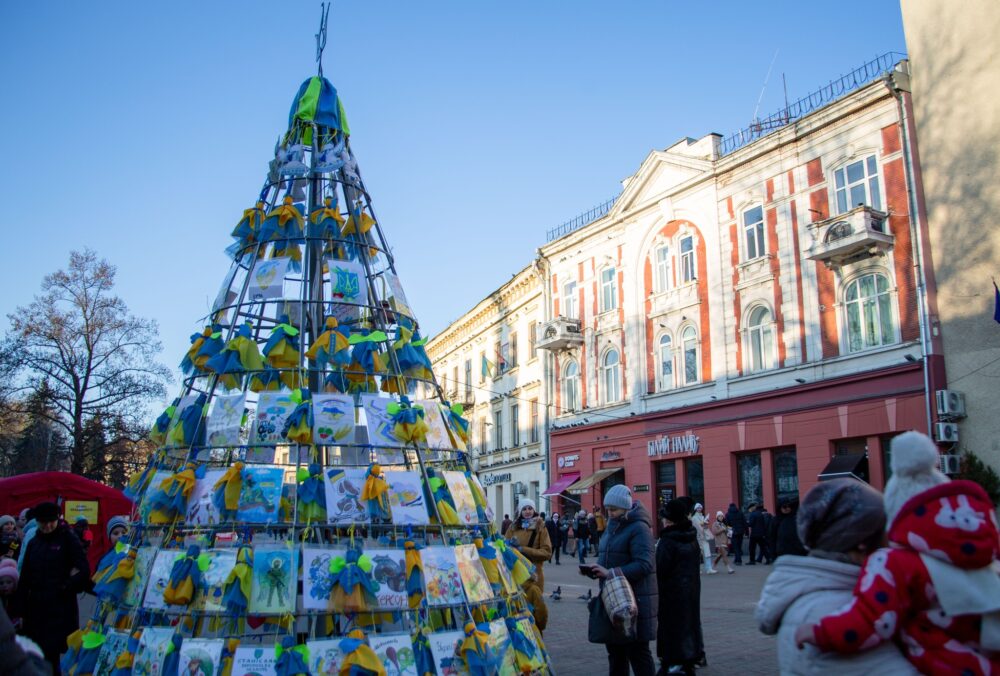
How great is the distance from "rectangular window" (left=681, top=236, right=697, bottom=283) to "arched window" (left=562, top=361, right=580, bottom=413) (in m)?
6.76

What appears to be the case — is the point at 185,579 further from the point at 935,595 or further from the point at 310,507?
the point at 935,595

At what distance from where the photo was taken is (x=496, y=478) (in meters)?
38.7

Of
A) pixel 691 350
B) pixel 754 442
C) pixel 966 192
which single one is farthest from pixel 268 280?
pixel 691 350

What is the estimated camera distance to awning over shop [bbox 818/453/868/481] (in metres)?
20.7

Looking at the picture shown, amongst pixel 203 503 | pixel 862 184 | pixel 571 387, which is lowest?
pixel 203 503

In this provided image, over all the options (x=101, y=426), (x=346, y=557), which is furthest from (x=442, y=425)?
(x=101, y=426)

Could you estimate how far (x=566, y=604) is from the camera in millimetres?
14359

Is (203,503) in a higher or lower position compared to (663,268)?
lower

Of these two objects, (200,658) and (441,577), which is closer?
(200,658)

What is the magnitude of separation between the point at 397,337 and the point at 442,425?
935mm

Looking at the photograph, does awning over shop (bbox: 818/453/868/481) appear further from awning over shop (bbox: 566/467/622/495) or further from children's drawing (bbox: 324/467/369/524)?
children's drawing (bbox: 324/467/369/524)

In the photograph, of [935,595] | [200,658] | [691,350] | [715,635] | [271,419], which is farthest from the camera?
[691,350]

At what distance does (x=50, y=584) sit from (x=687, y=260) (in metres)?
23.3

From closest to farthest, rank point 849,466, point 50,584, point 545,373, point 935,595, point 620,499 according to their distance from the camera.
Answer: point 935,595, point 620,499, point 50,584, point 849,466, point 545,373
